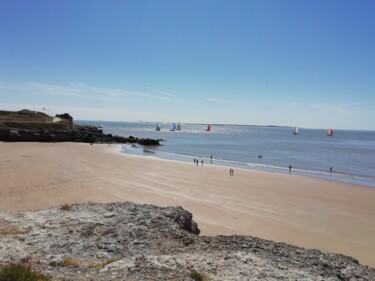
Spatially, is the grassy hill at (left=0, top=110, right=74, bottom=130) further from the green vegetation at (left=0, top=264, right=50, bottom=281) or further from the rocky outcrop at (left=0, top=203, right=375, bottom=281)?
the green vegetation at (left=0, top=264, right=50, bottom=281)

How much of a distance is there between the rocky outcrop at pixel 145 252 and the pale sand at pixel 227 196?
26.6 ft

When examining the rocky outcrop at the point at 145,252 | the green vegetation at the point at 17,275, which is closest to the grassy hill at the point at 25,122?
the rocky outcrop at the point at 145,252

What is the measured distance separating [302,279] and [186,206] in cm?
1640

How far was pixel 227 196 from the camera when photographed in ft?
91.6

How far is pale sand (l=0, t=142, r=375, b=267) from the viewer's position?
1927cm

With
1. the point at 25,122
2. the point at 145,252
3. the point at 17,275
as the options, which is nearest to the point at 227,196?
the point at 145,252

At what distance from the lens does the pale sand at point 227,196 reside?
19.3 m

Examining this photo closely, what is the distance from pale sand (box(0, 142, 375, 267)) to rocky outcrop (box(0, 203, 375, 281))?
811cm

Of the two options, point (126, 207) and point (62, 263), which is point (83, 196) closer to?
point (126, 207)

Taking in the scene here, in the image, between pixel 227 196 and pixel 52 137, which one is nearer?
pixel 227 196

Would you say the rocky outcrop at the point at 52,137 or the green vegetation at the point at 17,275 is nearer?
the green vegetation at the point at 17,275

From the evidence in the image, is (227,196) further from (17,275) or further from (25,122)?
(25,122)

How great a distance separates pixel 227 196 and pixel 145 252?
752 inches

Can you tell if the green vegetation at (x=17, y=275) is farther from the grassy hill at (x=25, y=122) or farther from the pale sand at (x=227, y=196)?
the grassy hill at (x=25, y=122)
